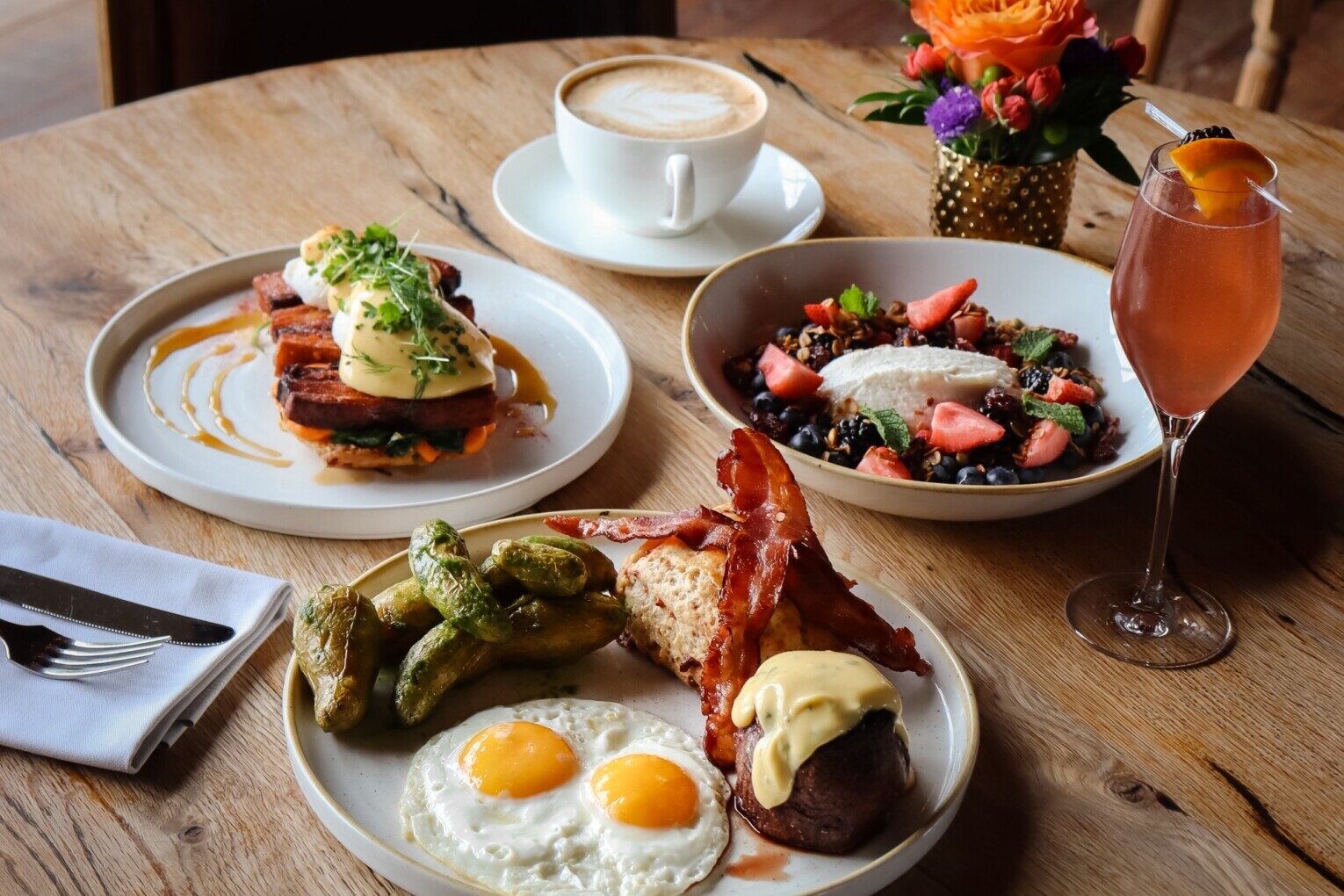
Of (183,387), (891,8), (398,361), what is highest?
(398,361)

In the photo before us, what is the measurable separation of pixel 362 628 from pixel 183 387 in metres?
0.73

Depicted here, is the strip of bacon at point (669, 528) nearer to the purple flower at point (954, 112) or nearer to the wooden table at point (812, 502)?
the wooden table at point (812, 502)

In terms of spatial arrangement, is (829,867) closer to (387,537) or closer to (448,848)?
(448,848)

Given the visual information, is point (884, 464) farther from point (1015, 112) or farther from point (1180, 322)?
point (1015, 112)

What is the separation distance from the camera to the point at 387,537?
4.81 ft

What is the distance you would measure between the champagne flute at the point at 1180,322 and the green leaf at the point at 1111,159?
2.23ft

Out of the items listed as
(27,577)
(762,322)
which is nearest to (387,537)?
(27,577)

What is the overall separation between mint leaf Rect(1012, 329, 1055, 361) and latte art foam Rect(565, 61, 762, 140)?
24.4 inches

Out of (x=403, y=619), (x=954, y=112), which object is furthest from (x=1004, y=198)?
(x=403, y=619)

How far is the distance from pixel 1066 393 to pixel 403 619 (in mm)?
866

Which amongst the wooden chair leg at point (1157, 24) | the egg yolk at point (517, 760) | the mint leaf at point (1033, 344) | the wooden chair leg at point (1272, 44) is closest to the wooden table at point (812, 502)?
the egg yolk at point (517, 760)

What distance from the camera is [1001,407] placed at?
60.6 inches

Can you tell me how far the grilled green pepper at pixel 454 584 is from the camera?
3.78 feet

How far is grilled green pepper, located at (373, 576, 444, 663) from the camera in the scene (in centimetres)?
119
